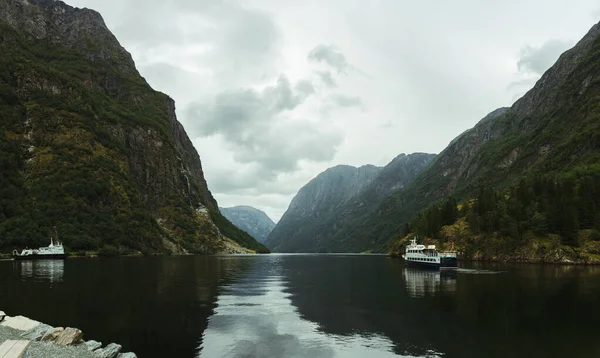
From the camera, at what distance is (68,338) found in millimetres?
31453

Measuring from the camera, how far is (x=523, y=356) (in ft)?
107

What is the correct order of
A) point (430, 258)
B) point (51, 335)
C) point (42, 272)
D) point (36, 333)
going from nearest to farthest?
point (51, 335) → point (36, 333) → point (42, 272) → point (430, 258)

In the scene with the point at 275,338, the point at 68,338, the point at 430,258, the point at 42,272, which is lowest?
the point at 430,258

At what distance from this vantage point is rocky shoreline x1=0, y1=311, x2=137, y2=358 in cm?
2866

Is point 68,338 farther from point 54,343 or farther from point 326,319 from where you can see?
point 326,319

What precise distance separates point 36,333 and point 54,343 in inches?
98.8

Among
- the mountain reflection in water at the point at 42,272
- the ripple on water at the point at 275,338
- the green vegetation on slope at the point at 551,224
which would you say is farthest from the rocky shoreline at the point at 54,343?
the green vegetation on slope at the point at 551,224

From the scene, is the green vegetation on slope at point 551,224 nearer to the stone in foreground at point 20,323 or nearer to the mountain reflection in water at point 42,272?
the mountain reflection in water at point 42,272

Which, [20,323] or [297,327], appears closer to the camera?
[20,323]

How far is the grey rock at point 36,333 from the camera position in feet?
103

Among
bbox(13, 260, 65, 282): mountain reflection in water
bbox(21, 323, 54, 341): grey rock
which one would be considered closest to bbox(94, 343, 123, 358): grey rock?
bbox(21, 323, 54, 341): grey rock

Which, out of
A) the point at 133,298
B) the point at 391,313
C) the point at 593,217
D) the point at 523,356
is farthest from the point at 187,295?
the point at 593,217

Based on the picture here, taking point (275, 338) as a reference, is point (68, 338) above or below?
above

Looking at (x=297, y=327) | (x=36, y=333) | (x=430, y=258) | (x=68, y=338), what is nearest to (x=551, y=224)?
(x=430, y=258)
